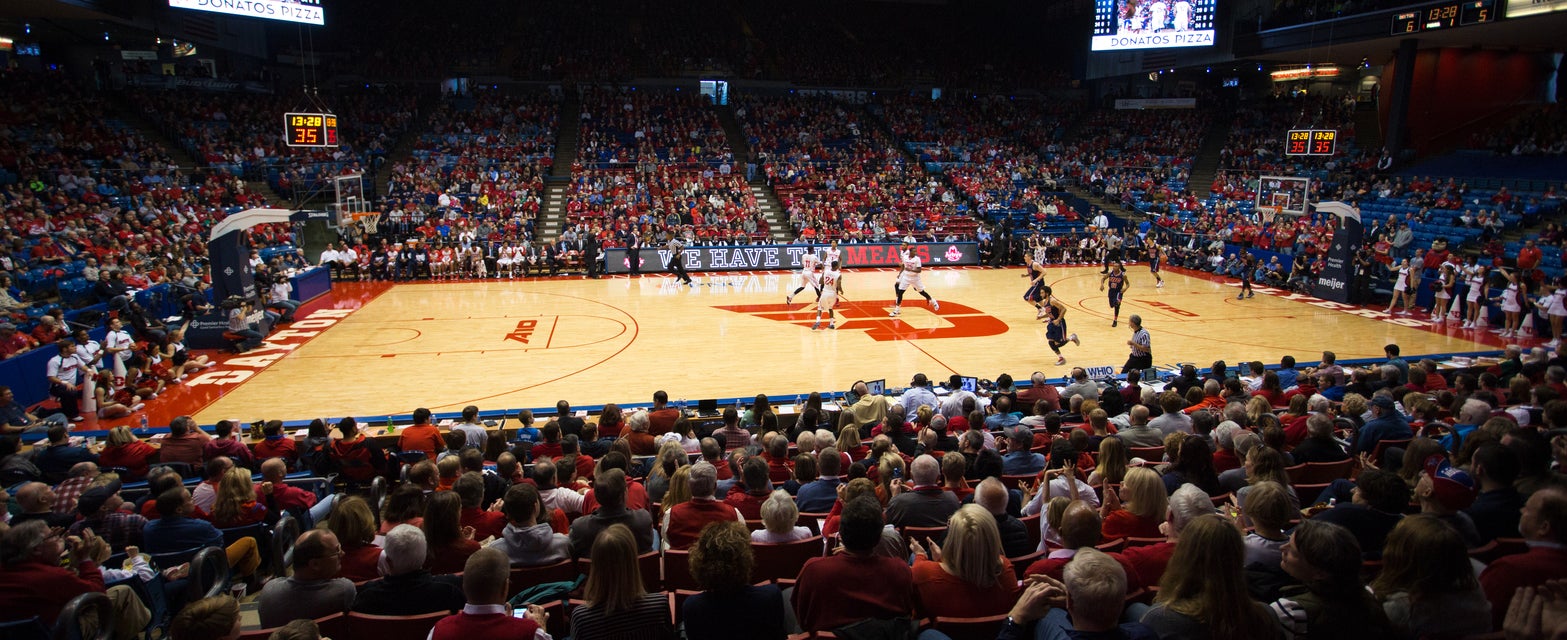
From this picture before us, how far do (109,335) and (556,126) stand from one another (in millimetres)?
26607

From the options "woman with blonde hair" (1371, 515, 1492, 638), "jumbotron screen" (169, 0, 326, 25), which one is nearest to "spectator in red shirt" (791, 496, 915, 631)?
"woman with blonde hair" (1371, 515, 1492, 638)

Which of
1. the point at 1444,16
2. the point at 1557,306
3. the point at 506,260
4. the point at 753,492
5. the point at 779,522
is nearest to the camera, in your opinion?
the point at 779,522

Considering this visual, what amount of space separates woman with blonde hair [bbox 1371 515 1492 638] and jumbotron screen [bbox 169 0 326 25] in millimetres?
29172

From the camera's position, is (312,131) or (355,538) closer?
(355,538)

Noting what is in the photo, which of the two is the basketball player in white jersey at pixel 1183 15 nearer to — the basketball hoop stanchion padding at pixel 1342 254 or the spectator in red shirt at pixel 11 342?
the basketball hoop stanchion padding at pixel 1342 254

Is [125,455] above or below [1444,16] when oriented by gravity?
below

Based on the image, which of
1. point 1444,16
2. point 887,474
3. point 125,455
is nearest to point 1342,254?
point 1444,16

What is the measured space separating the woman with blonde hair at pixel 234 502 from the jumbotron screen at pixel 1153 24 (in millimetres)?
33814

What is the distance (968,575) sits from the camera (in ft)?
12.9

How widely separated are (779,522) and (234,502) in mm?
4657

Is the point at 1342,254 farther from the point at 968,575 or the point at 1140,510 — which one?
the point at 968,575

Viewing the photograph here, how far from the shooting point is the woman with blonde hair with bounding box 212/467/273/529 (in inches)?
259

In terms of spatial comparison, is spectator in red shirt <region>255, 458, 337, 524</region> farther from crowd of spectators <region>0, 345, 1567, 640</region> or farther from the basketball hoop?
the basketball hoop

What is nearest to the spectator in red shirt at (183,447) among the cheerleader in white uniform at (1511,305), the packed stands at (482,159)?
the packed stands at (482,159)
